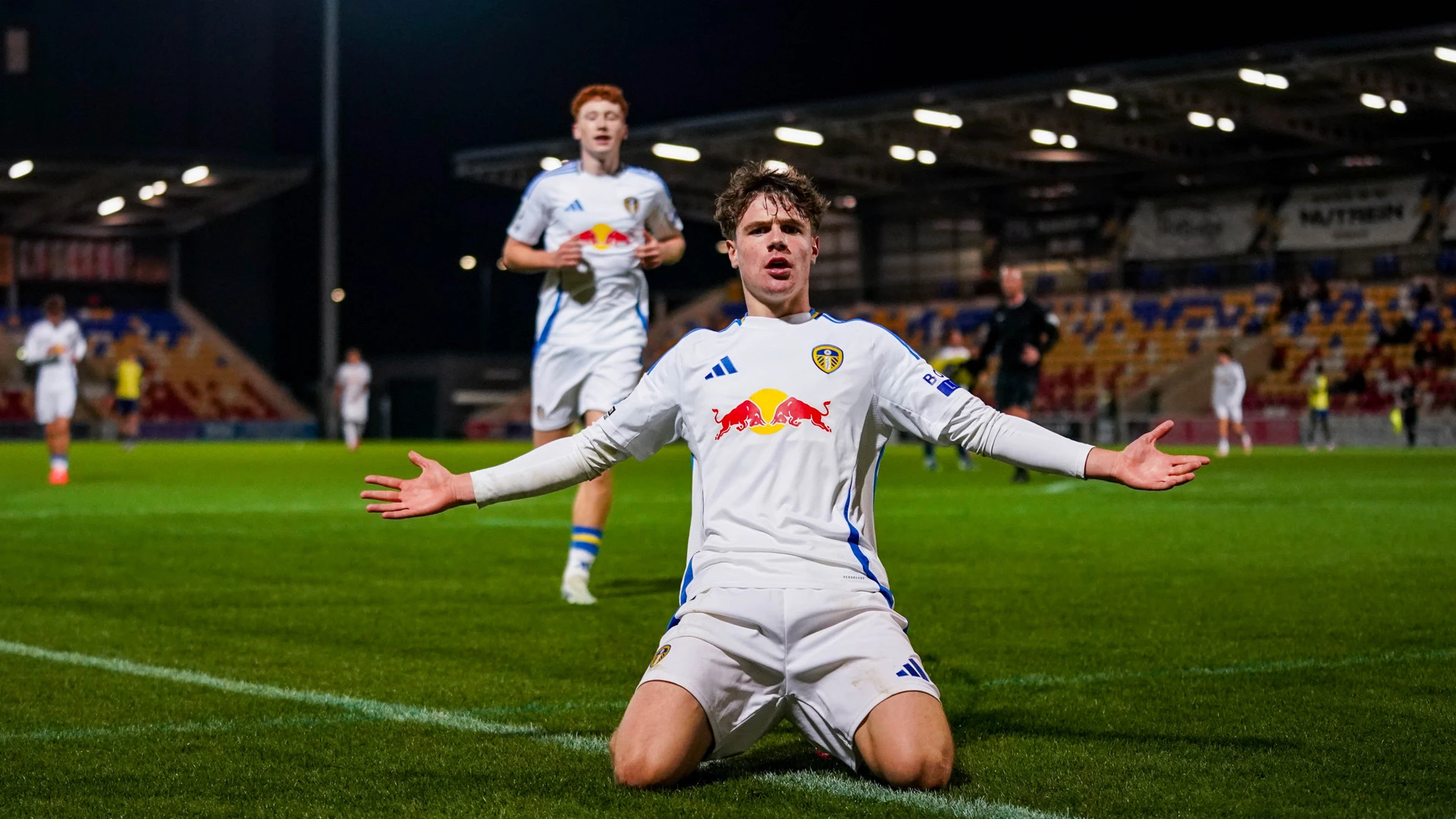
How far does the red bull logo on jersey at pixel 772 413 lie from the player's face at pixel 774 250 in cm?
28

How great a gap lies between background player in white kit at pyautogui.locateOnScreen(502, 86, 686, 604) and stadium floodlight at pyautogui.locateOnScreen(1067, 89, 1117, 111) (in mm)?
28830

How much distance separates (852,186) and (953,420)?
45.7m

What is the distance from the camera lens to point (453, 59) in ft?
164

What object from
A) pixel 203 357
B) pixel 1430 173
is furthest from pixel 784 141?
Answer: pixel 203 357

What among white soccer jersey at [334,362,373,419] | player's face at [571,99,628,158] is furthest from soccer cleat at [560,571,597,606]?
white soccer jersey at [334,362,373,419]

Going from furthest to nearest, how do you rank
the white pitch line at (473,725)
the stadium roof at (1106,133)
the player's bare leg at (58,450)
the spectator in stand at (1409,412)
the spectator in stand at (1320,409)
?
the spectator in stand at (1409,412), the spectator in stand at (1320,409), the stadium roof at (1106,133), the player's bare leg at (58,450), the white pitch line at (473,725)

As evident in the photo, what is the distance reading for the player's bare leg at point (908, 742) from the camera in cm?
384

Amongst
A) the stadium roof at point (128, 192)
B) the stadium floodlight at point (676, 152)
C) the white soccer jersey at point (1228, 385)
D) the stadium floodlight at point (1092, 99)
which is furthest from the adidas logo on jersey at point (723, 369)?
the stadium roof at point (128, 192)

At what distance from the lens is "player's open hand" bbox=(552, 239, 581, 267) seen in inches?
311

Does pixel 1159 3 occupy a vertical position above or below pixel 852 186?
above

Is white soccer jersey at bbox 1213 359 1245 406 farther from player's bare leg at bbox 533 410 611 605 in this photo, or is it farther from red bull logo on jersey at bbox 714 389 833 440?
red bull logo on jersey at bbox 714 389 833 440

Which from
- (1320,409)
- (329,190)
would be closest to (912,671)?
(1320,409)

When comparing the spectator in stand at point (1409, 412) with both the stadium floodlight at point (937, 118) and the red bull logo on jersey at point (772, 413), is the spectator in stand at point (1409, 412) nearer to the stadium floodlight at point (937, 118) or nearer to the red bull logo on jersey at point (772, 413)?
the stadium floodlight at point (937, 118)

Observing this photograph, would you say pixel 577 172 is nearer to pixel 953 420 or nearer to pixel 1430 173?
pixel 953 420
